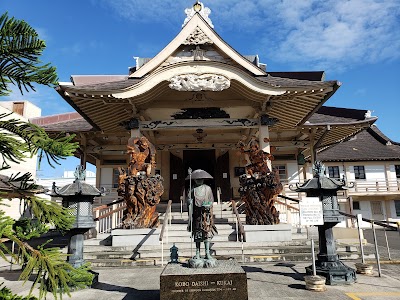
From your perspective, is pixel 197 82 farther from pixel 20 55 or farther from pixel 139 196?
pixel 20 55

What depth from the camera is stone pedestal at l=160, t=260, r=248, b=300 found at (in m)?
4.36

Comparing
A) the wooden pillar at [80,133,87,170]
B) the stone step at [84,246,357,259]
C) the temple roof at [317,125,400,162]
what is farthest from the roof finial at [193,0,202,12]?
the temple roof at [317,125,400,162]

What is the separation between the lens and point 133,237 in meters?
9.10

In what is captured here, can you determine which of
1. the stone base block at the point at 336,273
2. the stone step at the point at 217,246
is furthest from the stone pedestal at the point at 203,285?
the stone step at the point at 217,246

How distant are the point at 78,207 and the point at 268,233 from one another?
600 centimetres

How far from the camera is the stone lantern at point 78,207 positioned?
6.05 metres

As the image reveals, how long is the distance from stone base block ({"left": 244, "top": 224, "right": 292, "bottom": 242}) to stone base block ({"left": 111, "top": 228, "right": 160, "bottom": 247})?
3015mm

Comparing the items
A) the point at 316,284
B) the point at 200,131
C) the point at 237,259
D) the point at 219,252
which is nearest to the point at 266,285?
the point at 316,284

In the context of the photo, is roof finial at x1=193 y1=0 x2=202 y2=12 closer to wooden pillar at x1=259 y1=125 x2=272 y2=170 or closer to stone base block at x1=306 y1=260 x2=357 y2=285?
wooden pillar at x1=259 y1=125 x2=272 y2=170

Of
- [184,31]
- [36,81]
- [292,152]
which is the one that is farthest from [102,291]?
[292,152]

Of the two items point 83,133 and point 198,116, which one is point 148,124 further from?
point 83,133

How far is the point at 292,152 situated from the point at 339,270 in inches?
493

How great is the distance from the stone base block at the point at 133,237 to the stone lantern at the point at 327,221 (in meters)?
4.87

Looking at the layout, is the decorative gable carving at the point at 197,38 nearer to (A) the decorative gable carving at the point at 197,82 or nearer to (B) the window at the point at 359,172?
(A) the decorative gable carving at the point at 197,82
